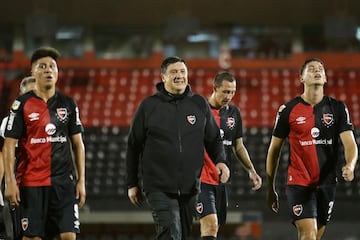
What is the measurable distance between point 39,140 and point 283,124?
2064 mm

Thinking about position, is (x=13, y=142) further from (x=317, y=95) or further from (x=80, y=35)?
(x=80, y=35)

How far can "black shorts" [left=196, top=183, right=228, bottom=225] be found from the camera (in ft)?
23.4

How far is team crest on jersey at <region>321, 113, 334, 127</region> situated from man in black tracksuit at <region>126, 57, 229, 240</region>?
112cm

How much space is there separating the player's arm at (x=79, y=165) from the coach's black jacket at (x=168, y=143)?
34cm

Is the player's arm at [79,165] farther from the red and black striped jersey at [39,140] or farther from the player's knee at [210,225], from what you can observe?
the player's knee at [210,225]

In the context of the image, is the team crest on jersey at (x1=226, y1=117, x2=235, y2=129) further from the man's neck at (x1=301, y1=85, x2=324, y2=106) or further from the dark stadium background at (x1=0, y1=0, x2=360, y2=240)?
the dark stadium background at (x1=0, y1=0, x2=360, y2=240)

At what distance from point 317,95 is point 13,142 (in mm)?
2518

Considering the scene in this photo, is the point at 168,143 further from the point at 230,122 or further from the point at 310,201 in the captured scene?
the point at 230,122

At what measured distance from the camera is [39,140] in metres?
5.81

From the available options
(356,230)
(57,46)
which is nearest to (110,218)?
(356,230)

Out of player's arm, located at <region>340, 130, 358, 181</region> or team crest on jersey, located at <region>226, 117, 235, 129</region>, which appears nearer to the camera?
player's arm, located at <region>340, 130, 358, 181</region>

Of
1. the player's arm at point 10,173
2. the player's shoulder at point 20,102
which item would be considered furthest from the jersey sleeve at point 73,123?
the player's arm at point 10,173

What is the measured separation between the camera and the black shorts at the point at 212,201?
7141mm

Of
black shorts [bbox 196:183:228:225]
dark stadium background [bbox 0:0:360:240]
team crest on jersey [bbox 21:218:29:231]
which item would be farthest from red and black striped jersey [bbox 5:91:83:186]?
dark stadium background [bbox 0:0:360:240]
